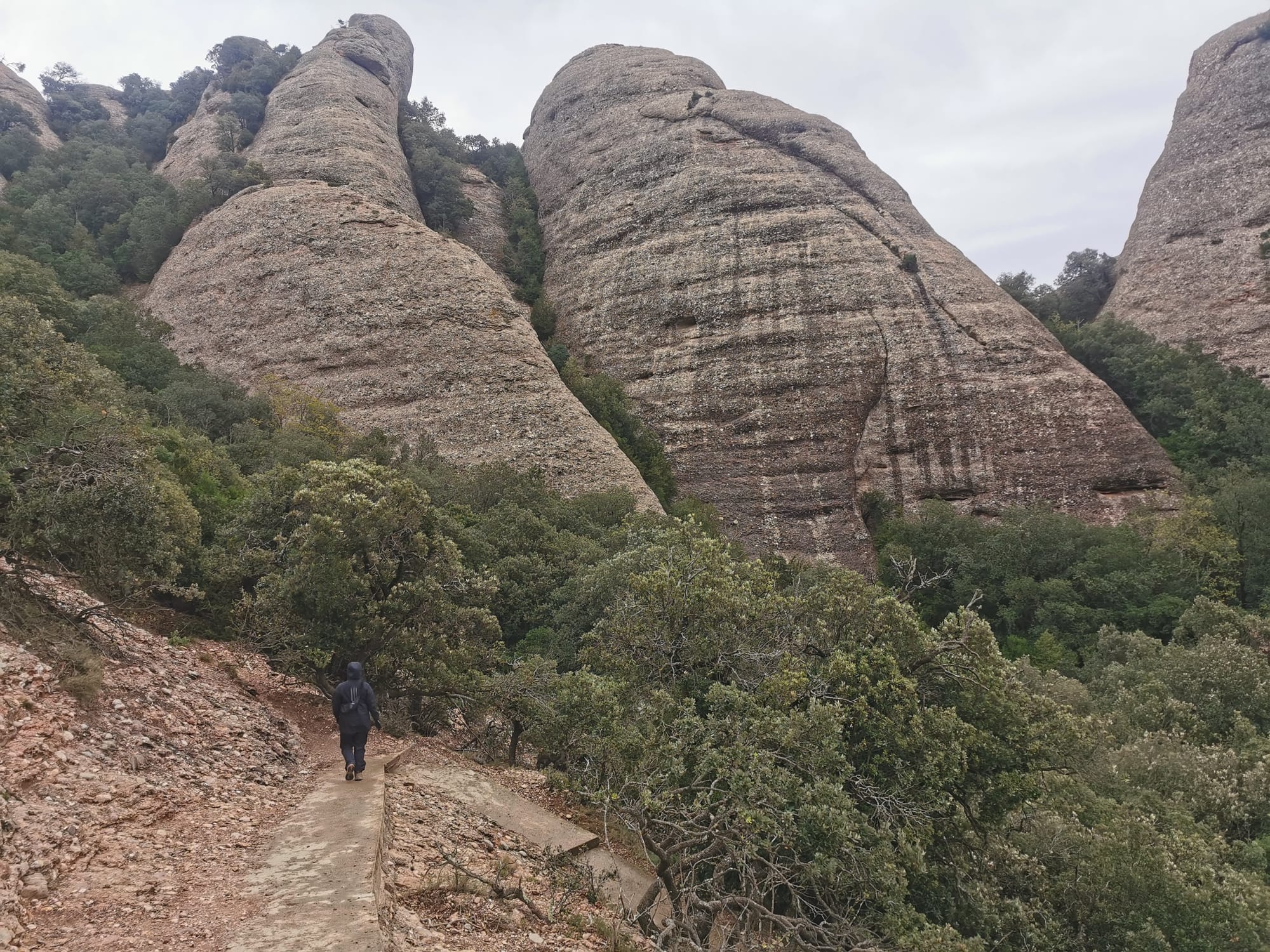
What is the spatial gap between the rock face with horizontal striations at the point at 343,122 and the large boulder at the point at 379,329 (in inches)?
173

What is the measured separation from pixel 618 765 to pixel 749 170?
128 feet

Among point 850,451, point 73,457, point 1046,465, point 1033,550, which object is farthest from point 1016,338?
point 73,457

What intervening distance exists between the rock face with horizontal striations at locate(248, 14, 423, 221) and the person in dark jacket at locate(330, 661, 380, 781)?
35592 millimetres

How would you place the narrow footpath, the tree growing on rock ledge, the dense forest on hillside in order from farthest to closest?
the tree growing on rock ledge, the dense forest on hillside, the narrow footpath

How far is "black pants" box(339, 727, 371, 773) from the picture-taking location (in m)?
7.53

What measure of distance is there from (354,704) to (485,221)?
148 ft

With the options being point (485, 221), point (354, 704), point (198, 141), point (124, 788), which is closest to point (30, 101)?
point (198, 141)

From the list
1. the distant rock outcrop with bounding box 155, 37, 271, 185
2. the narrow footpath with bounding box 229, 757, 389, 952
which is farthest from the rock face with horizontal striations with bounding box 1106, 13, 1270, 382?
the distant rock outcrop with bounding box 155, 37, 271, 185

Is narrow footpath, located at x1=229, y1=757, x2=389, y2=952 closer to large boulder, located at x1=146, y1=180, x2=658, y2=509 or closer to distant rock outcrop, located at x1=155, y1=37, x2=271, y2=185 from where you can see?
large boulder, located at x1=146, y1=180, x2=658, y2=509

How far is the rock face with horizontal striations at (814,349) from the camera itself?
104ft

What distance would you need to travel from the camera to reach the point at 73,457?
30.5 feet

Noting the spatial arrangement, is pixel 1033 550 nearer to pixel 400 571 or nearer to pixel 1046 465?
pixel 1046 465

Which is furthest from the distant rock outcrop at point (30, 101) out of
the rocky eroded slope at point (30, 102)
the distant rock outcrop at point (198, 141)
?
the distant rock outcrop at point (198, 141)

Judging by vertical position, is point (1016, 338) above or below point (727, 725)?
above
